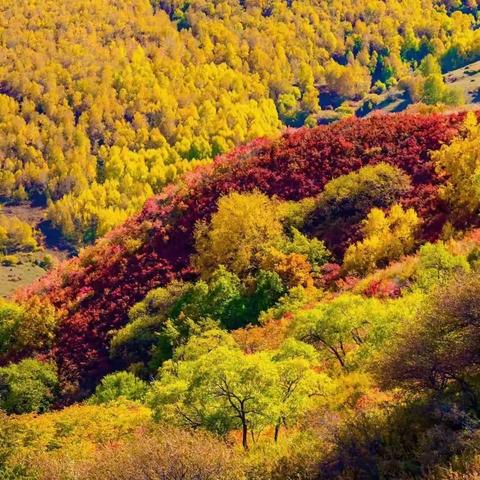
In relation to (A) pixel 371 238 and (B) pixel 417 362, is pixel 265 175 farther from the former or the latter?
(B) pixel 417 362

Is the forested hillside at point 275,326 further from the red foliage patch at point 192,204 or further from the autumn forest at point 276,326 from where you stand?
the red foliage patch at point 192,204

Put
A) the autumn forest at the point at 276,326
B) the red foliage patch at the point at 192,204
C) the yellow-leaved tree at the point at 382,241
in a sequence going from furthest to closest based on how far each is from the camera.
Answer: the red foliage patch at the point at 192,204, the yellow-leaved tree at the point at 382,241, the autumn forest at the point at 276,326

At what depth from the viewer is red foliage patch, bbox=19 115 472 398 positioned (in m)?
64.0

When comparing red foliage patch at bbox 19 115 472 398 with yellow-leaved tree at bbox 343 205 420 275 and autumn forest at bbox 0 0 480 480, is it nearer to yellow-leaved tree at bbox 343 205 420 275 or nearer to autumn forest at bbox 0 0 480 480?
autumn forest at bbox 0 0 480 480

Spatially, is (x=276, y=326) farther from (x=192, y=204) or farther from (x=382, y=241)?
(x=192, y=204)

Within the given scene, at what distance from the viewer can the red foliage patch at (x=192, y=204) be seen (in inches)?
2520

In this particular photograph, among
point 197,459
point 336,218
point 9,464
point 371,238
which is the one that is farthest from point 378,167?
point 197,459

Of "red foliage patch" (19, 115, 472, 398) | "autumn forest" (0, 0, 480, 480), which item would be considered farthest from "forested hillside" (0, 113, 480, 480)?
"red foliage patch" (19, 115, 472, 398)

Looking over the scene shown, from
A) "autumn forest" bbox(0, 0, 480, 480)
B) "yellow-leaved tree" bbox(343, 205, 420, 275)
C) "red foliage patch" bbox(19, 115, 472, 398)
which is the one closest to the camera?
"autumn forest" bbox(0, 0, 480, 480)

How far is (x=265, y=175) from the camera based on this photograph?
2953 inches

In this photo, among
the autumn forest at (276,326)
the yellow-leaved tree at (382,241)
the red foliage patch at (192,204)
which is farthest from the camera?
the red foliage patch at (192,204)

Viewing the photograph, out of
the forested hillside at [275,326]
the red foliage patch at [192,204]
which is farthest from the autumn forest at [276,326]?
the red foliage patch at [192,204]

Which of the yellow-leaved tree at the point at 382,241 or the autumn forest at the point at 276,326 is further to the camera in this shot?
the yellow-leaved tree at the point at 382,241

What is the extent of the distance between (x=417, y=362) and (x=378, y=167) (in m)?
47.0
